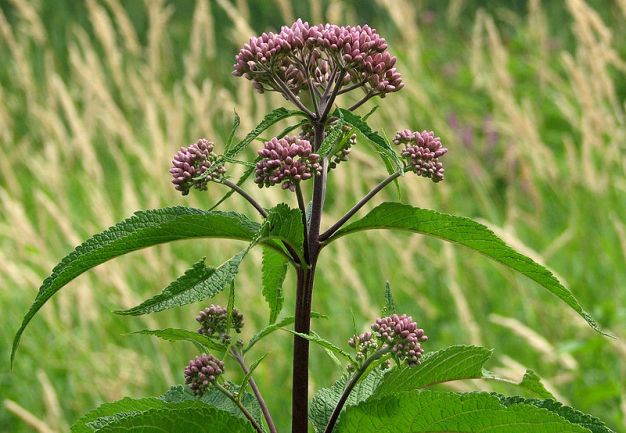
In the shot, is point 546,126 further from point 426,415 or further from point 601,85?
point 426,415

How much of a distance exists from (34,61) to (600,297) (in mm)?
5350

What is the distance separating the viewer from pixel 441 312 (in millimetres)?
3867

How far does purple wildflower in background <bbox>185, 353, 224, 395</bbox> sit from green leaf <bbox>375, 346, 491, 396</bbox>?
0.55ft

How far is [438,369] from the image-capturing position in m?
0.98

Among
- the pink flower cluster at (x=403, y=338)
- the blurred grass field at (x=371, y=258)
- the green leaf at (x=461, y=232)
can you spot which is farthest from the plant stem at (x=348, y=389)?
the blurred grass field at (x=371, y=258)

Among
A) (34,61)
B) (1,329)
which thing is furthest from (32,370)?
(34,61)

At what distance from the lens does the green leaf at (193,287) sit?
0.81 meters

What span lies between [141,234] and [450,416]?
33cm

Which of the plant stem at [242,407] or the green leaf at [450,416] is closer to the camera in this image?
the green leaf at [450,416]

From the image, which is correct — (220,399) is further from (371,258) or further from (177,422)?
(371,258)

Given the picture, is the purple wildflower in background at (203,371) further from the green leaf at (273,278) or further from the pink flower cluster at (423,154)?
the pink flower cluster at (423,154)

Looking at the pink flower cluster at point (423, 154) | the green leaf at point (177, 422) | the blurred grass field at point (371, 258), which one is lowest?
the green leaf at point (177, 422)

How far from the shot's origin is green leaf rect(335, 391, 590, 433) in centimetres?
84

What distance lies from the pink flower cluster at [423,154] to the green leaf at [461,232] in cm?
6
